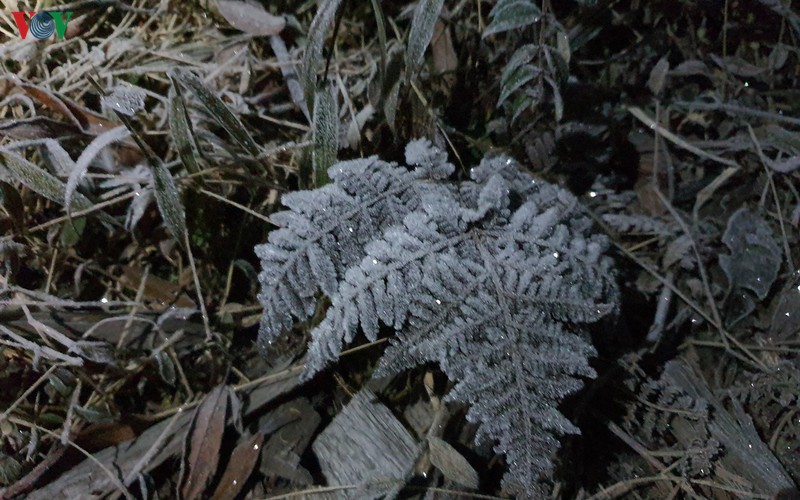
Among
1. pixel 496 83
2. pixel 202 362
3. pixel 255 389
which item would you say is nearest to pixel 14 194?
pixel 202 362

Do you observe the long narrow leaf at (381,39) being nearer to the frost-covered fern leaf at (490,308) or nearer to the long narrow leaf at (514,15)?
the long narrow leaf at (514,15)

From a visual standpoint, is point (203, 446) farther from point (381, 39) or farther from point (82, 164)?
point (381, 39)

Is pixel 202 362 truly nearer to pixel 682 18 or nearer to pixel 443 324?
pixel 443 324

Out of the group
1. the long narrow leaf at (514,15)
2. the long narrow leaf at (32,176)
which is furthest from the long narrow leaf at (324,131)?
A: the long narrow leaf at (32,176)

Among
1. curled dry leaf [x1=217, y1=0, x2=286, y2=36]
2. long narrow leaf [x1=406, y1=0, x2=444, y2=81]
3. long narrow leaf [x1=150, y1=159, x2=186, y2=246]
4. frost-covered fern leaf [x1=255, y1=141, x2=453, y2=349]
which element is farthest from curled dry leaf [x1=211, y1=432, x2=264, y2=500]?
curled dry leaf [x1=217, y1=0, x2=286, y2=36]

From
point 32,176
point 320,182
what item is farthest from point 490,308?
point 32,176

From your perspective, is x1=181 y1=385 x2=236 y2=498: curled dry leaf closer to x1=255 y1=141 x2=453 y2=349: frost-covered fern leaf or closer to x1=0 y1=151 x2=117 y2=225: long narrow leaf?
x1=255 y1=141 x2=453 y2=349: frost-covered fern leaf
